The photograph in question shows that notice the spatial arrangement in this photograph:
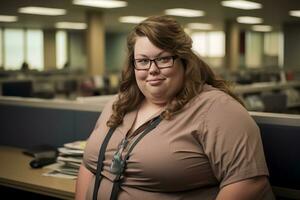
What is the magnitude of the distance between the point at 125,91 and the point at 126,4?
29.1ft

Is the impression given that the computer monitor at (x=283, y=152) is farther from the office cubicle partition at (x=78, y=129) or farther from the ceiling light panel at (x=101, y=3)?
the ceiling light panel at (x=101, y=3)

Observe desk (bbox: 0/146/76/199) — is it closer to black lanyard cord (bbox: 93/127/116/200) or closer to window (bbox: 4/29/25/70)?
black lanyard cord (bbox: 93/127/116/200)

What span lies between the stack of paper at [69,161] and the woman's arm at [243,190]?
916 mm

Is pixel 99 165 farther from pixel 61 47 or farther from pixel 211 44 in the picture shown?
pixel 211 44

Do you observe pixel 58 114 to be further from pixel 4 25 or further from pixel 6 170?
pixel 4 25

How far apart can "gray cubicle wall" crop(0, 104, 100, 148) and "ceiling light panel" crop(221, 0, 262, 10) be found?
25.5 feet

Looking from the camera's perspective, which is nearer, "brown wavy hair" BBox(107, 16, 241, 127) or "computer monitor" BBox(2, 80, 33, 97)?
"brown wavy hair" BBox(107, 16, 241, 127)

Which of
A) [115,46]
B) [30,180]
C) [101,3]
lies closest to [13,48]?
[115,46]

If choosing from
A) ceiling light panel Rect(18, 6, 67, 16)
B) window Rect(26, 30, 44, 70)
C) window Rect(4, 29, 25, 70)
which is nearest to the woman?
ceiling light panel Rect(18, 6, 67, 16)

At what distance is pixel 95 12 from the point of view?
1194cm

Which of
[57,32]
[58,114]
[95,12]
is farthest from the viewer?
[57,32]

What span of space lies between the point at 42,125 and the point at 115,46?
2067 cm

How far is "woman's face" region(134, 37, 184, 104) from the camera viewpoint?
1610 mm

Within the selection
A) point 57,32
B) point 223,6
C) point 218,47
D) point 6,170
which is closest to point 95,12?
point 223,6
